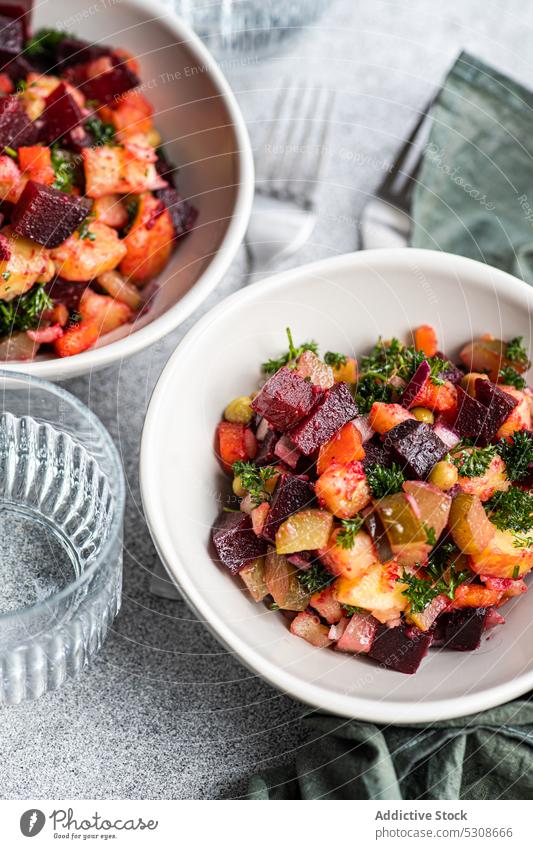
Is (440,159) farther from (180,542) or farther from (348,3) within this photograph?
(180,542)

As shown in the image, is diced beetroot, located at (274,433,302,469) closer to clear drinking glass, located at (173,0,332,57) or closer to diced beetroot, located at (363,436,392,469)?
diced beetroot, located at (363,436,392,469)

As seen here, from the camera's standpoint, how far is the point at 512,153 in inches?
77.0

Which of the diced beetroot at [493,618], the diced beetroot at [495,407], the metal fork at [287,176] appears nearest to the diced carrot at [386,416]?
the diced beetroot at [495,407]

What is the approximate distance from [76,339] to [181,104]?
57cm

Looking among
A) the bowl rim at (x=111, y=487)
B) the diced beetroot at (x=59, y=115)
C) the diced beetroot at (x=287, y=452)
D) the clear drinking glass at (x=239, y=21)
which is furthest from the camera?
the clear drinking glass at (x=239, y=21)

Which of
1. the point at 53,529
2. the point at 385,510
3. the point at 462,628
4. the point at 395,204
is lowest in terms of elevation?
the point at 53,529

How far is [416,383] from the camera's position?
4.70ft

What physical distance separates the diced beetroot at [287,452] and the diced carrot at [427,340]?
13.8 inches

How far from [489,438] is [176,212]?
0.72 meters

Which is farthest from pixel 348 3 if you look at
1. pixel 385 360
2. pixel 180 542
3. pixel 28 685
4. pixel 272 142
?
pixel 28 685

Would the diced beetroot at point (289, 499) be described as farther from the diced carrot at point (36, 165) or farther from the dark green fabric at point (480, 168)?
the dark green fabric at point (480, 168)

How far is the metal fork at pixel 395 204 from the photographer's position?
1.90 metres
